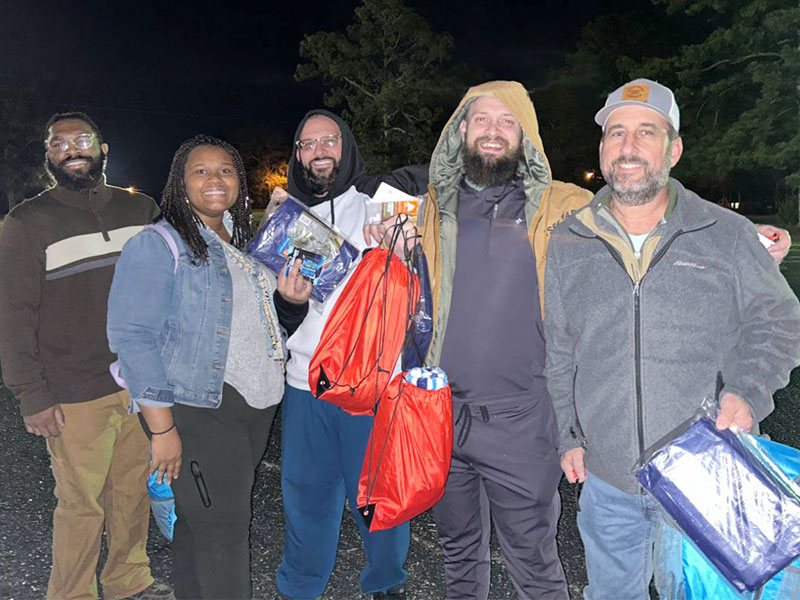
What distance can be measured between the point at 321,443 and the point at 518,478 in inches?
35.5

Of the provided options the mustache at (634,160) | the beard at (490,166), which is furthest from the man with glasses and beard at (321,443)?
the mustache at (634,160)

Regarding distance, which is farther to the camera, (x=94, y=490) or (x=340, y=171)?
(x=340, y=171)

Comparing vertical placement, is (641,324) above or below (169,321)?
above

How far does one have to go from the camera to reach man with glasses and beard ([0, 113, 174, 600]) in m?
2.82

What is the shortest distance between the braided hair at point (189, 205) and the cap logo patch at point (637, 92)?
1.54 m

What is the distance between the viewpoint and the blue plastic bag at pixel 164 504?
2516 mm

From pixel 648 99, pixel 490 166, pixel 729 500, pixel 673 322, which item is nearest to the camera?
pixel 729 500

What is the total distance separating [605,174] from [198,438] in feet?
5.88

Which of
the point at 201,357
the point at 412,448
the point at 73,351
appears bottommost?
the point at 412,448

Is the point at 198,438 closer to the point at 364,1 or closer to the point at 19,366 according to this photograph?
the point at 19,366

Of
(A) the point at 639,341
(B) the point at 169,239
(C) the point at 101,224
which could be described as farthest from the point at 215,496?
(A) the point at 639,341

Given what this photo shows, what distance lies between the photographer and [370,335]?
257 cm

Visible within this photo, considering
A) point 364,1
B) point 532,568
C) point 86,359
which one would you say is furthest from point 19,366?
point 364,1

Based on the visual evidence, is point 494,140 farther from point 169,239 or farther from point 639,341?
point 169,239
